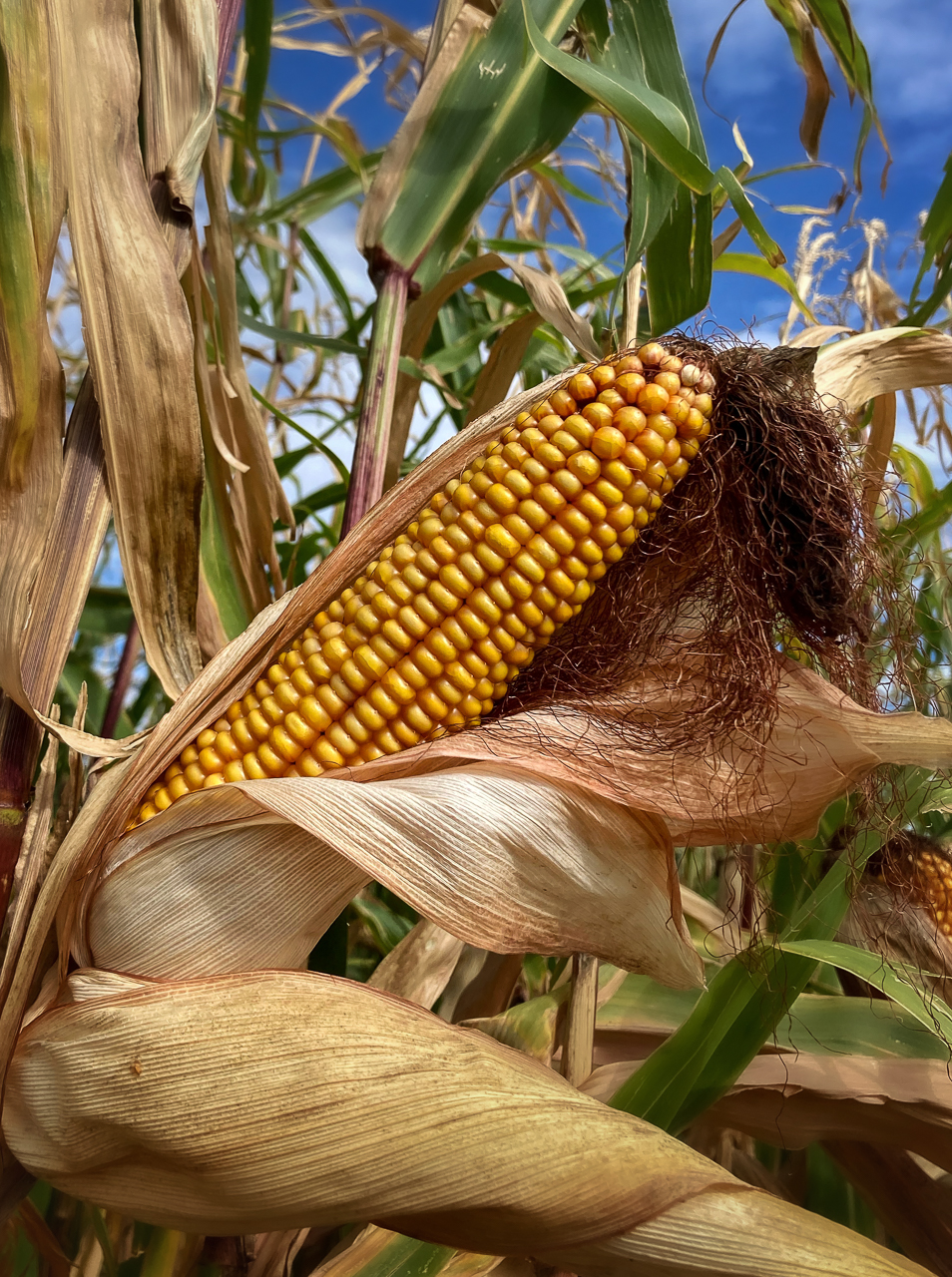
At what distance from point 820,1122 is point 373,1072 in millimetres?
600

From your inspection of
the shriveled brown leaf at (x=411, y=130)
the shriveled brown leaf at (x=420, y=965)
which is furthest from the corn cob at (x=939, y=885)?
the shriveled brown leaf at (x=411, y=130)

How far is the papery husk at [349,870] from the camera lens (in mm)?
652

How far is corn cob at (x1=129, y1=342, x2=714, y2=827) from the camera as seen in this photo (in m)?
0.78

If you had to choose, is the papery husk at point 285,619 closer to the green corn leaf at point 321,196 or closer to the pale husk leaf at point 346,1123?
the pale husk leaf at point 346,1123

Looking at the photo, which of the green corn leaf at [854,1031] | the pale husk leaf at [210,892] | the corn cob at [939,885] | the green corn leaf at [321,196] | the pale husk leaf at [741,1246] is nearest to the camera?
the pale husk leaf at [741,1246]

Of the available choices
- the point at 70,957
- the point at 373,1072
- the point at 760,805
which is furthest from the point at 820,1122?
the point at 70,957

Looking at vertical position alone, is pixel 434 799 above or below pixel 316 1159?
above

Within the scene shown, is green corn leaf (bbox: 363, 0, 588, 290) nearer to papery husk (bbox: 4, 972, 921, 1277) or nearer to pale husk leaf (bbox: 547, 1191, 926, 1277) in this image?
papery husk (bbox: 4, 972, 921, 1277)

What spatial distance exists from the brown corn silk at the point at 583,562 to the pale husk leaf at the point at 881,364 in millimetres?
175

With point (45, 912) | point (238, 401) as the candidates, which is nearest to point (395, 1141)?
point (45, 912)

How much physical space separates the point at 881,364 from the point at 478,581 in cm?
62

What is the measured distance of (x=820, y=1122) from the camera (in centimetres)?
92

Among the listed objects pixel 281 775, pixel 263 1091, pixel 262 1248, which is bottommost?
pixel 262 1248

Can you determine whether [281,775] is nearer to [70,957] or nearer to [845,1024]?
[70,957]
